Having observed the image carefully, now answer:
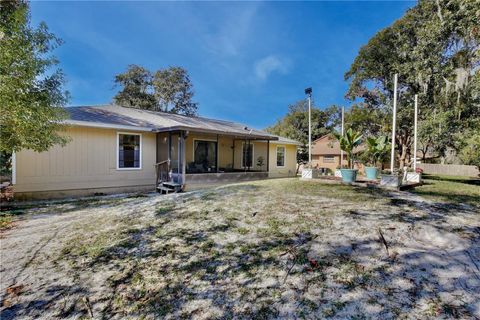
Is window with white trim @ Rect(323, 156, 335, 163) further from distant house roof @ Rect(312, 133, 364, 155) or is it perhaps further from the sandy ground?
the sandy ground

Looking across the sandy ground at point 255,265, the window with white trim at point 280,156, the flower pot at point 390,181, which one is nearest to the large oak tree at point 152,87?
the window with white trim at point 280,156

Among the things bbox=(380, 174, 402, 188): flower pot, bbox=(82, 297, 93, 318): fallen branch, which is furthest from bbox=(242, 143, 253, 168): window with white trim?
bbox=(82, 297, 93, 318): fallen branch

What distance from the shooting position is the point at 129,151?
10297mm

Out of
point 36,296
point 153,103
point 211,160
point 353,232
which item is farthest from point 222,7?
point 153,103

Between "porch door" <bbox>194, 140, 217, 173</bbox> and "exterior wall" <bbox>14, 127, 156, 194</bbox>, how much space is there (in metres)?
2.38

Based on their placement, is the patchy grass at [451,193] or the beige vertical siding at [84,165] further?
the beige vertical siding at [84,165]

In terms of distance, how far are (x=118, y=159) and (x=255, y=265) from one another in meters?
8.57

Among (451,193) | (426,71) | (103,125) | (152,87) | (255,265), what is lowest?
(255,265)

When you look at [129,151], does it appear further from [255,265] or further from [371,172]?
[371,172]

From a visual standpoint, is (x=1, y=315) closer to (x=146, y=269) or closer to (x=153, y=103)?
(x=146, y=269)

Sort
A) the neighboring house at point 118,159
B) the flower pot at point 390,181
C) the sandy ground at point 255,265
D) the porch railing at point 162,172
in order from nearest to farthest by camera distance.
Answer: the sandy ground at point 255,265, the flower pot at point 390,181, the neighboring house at point 118,159, the porch railing at point 162,172

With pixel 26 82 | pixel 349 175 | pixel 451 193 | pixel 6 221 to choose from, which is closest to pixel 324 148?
pixel 349 175

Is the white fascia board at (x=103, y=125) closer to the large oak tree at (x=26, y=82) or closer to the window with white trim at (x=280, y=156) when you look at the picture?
the large oak tree at (x=26, y=82)

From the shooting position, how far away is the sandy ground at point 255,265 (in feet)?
7.93
